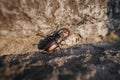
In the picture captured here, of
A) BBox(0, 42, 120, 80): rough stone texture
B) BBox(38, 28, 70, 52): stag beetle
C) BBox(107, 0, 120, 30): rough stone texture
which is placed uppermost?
BBox(107, 0, 120, 30): rough stone texture

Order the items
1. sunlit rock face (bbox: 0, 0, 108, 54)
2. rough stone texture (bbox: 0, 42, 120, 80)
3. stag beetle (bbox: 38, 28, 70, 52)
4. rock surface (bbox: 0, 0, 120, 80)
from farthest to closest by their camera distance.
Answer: stag beetle (bbox: 38, 28, 70, 52)
sunlit rock face (bbox: 0, 0, 108, 54)
rock surface (bbox: 0, 0, 120, 80)
rough stone texture (bbox: 0, 42, 120, 80)

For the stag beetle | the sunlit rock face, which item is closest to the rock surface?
the sunlit rock face

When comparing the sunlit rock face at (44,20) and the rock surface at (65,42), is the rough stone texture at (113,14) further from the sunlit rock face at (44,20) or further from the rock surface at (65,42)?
the sunlit rock face at (44,20)

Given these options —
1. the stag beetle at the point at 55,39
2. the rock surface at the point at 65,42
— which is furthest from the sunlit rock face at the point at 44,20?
the stag beetle at the point at 55,39

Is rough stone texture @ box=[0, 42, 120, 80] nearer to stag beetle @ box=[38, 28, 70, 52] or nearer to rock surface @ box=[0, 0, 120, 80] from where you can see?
rock surface @ box=[0, 0, 120, 80]

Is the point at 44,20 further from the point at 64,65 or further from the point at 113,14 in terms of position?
the point at 113,14

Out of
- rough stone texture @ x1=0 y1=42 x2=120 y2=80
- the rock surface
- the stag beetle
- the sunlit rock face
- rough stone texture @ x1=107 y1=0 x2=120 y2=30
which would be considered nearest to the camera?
rough stone texture @ x1=0 y1=42 x2=120 y2=80
